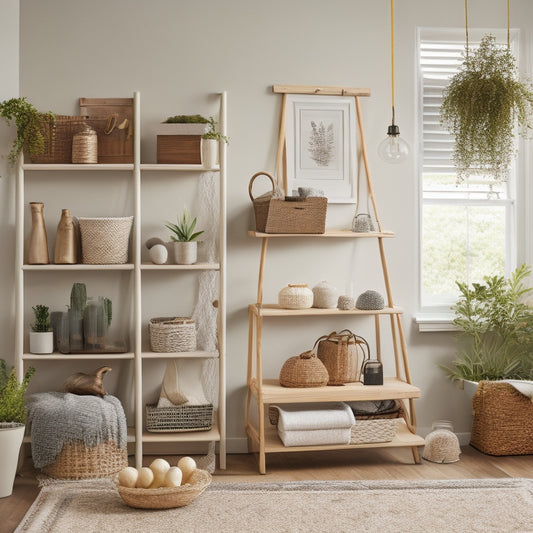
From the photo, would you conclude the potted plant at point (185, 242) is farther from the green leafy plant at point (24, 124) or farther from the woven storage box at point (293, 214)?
the green leafy plant at point (24, 124)

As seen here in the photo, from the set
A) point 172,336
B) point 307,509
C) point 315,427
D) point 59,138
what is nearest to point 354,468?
point 315,427

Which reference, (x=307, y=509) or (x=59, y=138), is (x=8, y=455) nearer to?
(x=307, y=509)

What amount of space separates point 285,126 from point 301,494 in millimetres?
2060

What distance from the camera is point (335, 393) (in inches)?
165

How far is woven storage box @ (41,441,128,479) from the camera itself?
395 centimetres

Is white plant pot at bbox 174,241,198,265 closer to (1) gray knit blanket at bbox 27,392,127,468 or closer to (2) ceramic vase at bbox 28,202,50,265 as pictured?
(2) ceramic vase at bbox 28,202,50,265

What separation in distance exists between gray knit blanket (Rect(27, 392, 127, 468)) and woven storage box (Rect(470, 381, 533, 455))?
2.04 meters

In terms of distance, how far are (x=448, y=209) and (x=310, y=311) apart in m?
1.24

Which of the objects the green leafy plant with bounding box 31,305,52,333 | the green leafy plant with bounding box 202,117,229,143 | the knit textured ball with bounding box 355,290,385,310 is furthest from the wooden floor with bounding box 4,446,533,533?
the green leafy plant with bounding box 202,117,229,143

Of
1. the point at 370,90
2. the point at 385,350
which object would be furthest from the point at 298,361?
the point at 370,90

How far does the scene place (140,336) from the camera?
4.25 meters

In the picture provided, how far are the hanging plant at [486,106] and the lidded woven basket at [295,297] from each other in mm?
1144

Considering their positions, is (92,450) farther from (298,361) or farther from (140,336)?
(298,361)

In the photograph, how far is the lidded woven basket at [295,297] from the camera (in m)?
4.29
